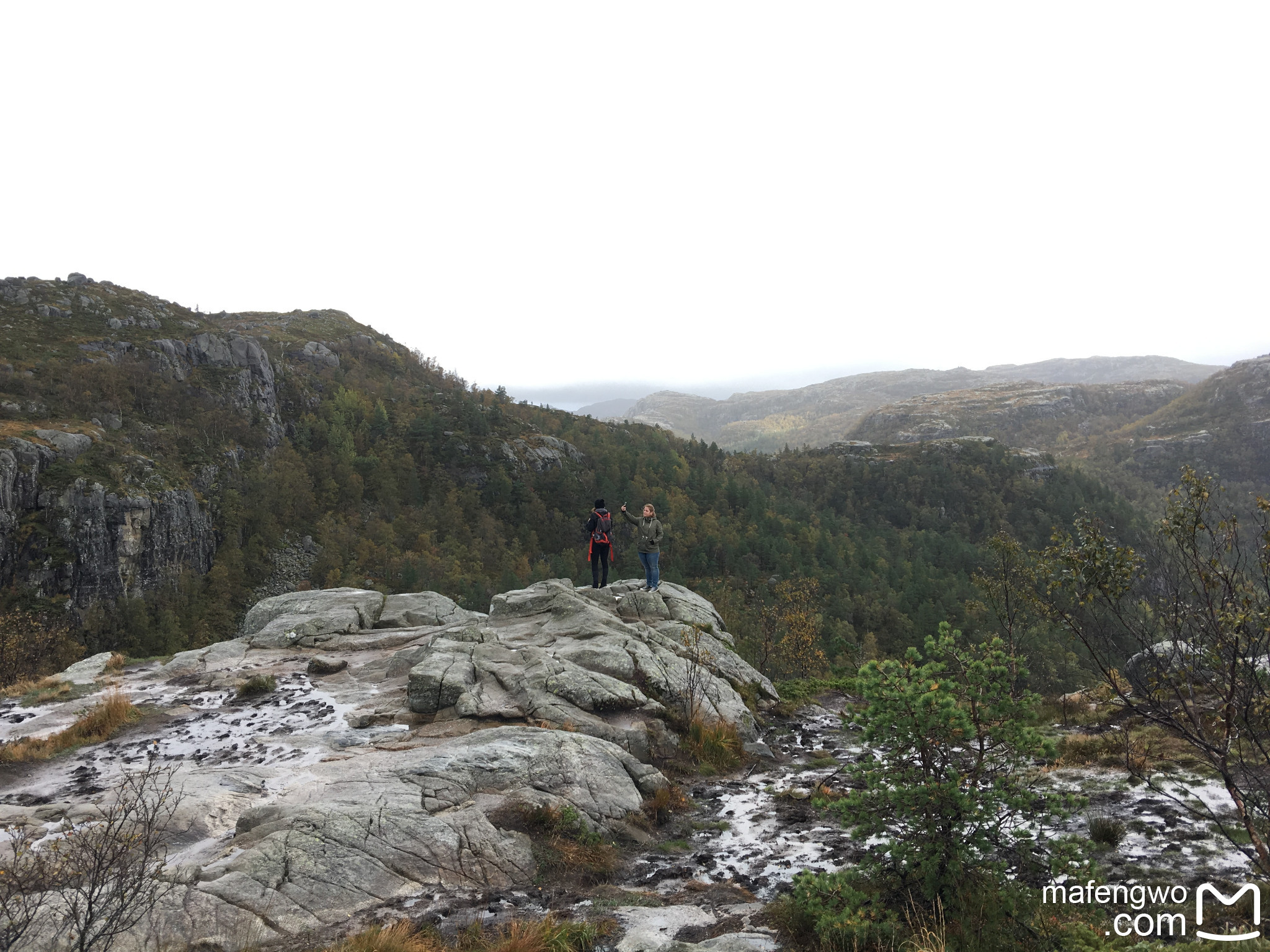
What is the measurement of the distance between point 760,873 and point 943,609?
88811 millimetres

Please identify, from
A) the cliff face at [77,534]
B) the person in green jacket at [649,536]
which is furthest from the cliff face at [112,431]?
the person in green jacket at [649,536]

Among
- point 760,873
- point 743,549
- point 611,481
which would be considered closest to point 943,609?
point 743,549

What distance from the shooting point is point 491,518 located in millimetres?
91688

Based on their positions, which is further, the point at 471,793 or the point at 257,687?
the point at 257,687

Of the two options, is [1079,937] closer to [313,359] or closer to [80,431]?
[80,431]

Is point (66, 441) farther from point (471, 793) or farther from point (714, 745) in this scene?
point (714, 745)

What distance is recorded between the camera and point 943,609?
8469cm

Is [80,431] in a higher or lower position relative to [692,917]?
higher

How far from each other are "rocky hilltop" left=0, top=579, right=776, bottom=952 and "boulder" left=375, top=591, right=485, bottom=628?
0.24 m

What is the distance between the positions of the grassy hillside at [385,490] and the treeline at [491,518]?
0.37 metres

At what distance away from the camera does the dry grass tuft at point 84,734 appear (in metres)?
11.4
